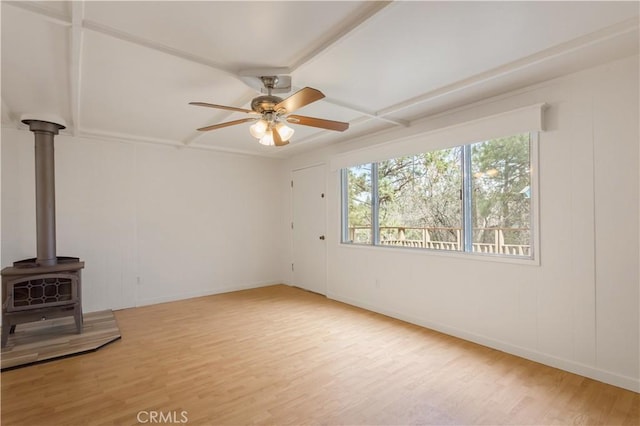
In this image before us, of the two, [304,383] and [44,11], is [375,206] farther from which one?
[44,11]

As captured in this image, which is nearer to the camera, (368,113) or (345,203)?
(368,113)

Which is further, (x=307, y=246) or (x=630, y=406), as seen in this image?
(x=307, y=246)

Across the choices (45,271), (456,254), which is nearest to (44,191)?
(45,271)

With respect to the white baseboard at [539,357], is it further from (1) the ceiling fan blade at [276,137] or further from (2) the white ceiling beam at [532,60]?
(1) the ceiling fan blade at [276,137]

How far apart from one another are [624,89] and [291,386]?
3.28 meters

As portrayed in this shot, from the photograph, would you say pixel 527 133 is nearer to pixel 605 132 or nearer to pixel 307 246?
pixel 605 132

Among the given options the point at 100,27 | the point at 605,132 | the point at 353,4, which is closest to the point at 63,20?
the point at 100,27

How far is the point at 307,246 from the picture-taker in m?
5.45

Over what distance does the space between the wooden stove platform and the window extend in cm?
322

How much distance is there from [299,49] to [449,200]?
2.44m

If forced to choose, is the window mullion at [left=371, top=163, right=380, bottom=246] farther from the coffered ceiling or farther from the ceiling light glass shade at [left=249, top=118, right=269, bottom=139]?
the ceiling light glass shade at [left=249, top=118, right=269, bottom=139]

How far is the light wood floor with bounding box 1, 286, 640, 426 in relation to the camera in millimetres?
2014

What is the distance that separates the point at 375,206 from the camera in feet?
14.6

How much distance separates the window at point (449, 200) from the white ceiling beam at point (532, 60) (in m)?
0.72
